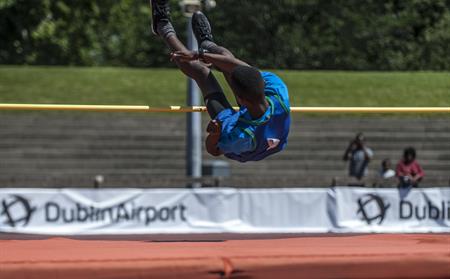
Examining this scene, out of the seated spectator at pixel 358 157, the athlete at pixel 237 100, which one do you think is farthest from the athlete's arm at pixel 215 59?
the seated spectator at pixel 358 157

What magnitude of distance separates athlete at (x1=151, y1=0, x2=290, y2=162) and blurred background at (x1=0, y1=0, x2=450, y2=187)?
6.05 metres

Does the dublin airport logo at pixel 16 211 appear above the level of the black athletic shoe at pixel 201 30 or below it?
below

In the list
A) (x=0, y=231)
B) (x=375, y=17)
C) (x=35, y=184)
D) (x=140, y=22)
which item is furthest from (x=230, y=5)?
(x=140, y=22)

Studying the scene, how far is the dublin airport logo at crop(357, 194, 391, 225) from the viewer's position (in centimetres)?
1104

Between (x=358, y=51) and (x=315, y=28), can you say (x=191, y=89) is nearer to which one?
(x=358, y=51)

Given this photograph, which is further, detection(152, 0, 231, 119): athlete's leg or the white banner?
the white banner

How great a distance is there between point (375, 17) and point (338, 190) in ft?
15.1

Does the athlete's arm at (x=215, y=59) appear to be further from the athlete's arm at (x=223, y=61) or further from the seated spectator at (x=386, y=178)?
the seated spectator at (x=386, y=178)

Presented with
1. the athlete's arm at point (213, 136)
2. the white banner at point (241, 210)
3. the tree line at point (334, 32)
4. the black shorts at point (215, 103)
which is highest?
the tree line at point (334, 32)

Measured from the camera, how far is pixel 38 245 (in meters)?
5.18

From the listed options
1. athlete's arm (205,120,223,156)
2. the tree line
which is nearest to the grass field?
the tree line

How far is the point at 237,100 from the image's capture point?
550 cm

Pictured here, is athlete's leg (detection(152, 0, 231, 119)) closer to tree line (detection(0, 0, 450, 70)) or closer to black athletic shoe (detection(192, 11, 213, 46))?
black athletic shoe (detection(192, 11, 213, 46))

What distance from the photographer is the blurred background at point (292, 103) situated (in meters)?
13.3
